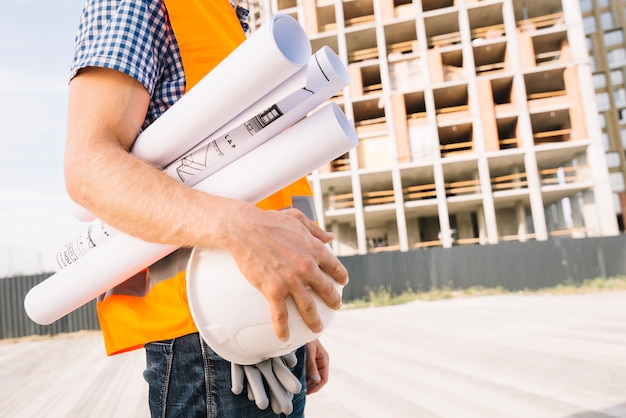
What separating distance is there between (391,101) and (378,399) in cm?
2365

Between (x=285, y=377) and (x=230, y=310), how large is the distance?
0.78 feet

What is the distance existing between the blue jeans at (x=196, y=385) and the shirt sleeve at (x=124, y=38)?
567 mm

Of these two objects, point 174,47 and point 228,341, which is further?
point 174,47

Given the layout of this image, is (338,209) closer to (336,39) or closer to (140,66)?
(336,39)

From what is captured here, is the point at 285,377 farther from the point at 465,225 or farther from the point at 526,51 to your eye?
the point at 465,225

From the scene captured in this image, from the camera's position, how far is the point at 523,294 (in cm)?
1678

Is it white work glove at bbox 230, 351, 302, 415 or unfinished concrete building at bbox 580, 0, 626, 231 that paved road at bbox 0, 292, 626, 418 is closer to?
white work glove at bbox 230, 351, 302, 415

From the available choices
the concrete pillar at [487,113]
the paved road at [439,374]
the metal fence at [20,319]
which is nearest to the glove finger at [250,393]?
the paved road at [439,374]

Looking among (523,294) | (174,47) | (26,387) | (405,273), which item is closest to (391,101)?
(405,273)

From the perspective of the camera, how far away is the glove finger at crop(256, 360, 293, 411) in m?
0.94

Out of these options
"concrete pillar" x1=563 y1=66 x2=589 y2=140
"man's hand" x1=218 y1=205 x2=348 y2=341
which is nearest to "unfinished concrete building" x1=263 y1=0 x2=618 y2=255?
"concrete pillar" x1=563 y1=66 x2=589 y2=140

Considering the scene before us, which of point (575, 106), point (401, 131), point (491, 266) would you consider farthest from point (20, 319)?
point (575, 106)

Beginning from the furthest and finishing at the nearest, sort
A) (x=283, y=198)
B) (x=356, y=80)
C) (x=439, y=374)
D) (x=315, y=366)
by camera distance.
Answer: (x=356, y=80)
(x=439, y=374)
(x=315, y=366)
(x=283, y=198)

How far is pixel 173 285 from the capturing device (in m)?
0.94
